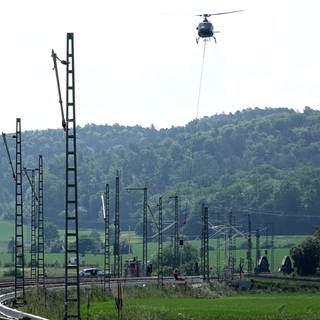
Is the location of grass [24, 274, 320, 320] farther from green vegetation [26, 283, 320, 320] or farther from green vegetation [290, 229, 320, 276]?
green vegetation [290, 229, 320, 276]

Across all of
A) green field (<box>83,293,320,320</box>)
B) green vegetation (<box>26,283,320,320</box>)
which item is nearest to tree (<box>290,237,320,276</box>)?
green vegetation (<box>26,283,320,320</box>)

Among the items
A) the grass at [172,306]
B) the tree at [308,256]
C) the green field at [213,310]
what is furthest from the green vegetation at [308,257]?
the green field at [213,310]

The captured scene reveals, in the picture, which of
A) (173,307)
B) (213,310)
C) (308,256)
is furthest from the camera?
(308,256)

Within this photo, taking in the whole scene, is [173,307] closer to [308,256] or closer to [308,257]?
[308,256]

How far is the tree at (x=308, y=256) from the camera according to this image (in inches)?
5758

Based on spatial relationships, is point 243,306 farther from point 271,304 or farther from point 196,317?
point 196,317

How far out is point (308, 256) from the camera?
146625 millimetres

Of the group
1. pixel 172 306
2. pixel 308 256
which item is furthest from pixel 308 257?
pixel 172 306

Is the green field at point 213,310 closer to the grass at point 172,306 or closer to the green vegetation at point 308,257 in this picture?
the grass at point 172,306

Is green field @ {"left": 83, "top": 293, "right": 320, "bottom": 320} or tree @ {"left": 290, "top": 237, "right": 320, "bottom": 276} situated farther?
tree @ {"left": 290, "top": 237, "right": 320, "bottom": 276}

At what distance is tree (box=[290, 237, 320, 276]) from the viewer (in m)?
146

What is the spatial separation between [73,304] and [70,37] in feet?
101

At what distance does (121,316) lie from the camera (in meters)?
71.8

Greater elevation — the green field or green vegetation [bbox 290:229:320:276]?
green vegetation [bbox 290:229:320:276]
